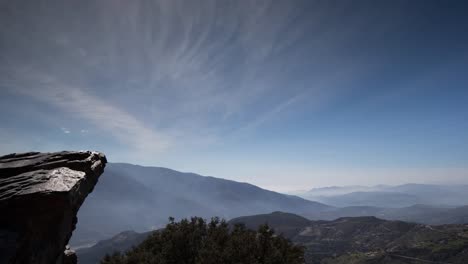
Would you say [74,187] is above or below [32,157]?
below

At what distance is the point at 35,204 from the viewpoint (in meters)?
20.0

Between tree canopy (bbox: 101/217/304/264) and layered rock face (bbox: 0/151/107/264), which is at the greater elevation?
layered rock face (bbox: 0/151/107/264)

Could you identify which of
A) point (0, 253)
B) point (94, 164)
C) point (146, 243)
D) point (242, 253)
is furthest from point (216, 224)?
point (0, 253)

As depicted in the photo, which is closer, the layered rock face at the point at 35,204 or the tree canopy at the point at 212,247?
the layered rock face at the point at 35,204

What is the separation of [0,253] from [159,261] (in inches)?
1234

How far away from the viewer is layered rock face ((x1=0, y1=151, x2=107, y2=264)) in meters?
19.2

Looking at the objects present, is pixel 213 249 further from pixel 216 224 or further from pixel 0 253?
pixel 0 253

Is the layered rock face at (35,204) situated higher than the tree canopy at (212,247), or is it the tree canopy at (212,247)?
the layered rock face at (35,204)

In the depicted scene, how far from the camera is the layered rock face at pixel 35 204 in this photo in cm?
1919

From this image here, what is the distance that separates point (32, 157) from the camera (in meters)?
25.5

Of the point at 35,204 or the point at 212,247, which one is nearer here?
the point at 35,204

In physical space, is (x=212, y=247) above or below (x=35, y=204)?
below

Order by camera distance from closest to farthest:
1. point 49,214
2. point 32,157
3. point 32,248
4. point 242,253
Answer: point 32,248 < point 49,214 < point 32,157 < point 242,253

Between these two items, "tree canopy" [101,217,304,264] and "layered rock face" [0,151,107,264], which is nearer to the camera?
"layered rock face" [0,151,107,264]
